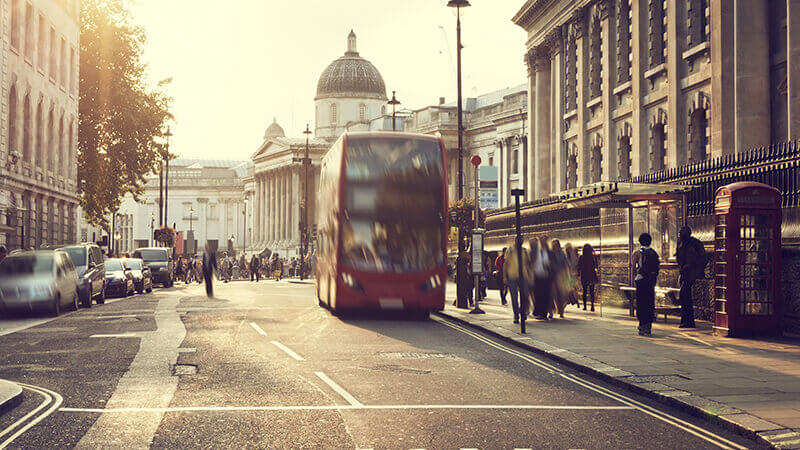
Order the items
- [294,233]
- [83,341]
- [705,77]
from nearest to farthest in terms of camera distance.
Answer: [83,341] → [705,77] → [294,233]

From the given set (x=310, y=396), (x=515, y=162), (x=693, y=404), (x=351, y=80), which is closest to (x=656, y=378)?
(x=693, y=404)

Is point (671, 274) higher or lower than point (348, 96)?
lower

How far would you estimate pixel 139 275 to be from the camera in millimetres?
37844

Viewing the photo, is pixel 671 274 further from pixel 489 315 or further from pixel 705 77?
pixel 705 77

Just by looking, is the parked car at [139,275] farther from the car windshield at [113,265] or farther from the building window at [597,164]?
the building window at [597,164]

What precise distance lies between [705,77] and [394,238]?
10834 mm

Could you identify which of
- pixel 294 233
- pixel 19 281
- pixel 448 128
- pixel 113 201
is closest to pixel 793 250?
pixel 19 281

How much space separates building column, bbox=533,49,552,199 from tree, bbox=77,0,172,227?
780 inches

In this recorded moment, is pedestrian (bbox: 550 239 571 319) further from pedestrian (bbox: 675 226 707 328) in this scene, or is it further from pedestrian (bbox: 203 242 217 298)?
pedestrian (bbox: 203 242 217 298)

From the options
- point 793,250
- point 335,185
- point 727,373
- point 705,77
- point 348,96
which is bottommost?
point 727,373

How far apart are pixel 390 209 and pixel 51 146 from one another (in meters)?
27.2

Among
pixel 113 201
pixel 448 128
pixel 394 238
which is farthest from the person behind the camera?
pixel 448 128

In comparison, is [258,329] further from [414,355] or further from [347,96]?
[347,96]

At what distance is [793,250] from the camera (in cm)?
1577
